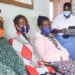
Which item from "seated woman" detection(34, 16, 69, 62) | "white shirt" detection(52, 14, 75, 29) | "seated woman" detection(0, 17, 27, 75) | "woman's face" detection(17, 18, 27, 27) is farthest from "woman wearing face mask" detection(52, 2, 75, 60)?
"seated woman" detection(0, 17, 27, 75)

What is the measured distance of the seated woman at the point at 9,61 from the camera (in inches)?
107

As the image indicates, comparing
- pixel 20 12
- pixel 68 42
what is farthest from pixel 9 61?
pixel 68 42

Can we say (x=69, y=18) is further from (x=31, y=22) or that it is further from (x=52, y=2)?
(x=52, y=2)

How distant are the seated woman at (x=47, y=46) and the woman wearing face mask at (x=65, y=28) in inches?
18.9

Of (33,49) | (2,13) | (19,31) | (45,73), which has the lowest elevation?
(45,73)

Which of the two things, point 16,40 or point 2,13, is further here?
point 2,13

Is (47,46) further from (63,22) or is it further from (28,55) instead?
(63,22)

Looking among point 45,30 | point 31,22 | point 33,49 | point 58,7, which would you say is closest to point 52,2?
point 58,7

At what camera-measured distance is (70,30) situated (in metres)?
4.17

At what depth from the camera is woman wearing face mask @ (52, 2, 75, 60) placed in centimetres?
415

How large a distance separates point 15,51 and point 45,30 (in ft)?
2.34

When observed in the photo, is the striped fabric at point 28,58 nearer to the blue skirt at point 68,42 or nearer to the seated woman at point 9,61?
the seated woman at point 9,61

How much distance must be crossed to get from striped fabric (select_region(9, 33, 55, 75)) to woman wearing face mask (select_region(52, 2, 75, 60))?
3.49ft

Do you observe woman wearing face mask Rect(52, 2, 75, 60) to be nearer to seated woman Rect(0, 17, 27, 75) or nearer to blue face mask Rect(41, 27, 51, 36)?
blue face mask Rect(41, 27, 51, 36)
